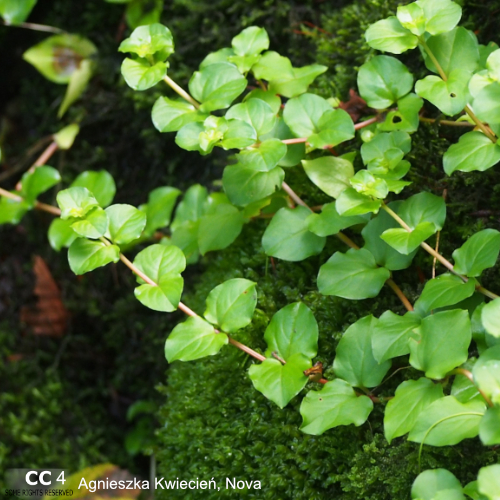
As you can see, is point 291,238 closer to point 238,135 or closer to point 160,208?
point 238,135

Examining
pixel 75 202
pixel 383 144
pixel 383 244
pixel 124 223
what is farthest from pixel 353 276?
pixel 75 202

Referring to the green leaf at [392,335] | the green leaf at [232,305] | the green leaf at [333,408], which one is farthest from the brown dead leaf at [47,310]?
the green leaf at [392,335]

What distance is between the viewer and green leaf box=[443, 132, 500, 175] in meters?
1.10

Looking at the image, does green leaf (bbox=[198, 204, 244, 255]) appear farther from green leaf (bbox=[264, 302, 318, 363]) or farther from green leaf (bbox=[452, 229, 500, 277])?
green leaf (bbox=[452, 229, 500, 277])

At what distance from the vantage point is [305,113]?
51.2 inches

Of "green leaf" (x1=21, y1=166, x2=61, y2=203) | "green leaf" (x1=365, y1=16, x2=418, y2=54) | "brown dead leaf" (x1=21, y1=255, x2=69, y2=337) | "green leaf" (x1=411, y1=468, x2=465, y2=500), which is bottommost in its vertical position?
"brown dead leaf" (x1=21, y1=255, x2=69, y2=337)

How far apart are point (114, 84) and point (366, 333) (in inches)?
62.3

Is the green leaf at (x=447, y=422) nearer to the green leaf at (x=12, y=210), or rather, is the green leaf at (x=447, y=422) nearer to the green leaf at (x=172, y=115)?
the green leaf at (x=172, y=115)

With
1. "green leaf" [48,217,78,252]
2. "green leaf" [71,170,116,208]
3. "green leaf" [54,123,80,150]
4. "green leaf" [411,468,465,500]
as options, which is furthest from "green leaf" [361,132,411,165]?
"green leaf" [54,123,80,150]

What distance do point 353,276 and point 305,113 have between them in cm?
43

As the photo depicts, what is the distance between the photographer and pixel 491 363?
0.88m

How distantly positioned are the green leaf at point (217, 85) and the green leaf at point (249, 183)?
168mm

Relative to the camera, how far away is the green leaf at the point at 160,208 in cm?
173

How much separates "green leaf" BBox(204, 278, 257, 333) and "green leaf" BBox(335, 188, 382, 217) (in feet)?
0.86
